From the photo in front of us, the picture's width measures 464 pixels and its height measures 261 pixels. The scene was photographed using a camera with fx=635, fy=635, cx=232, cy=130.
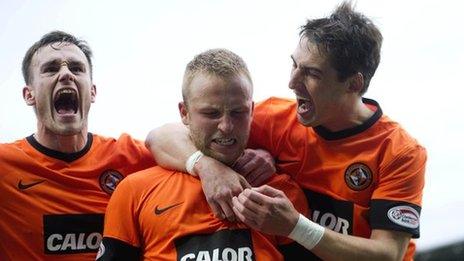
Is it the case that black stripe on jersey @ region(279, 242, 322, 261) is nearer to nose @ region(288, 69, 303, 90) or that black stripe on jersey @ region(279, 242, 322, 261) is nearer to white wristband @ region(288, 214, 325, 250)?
white wristband @ region(288, 214, 325, 250)

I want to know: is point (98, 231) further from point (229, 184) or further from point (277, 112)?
point (277, 112)

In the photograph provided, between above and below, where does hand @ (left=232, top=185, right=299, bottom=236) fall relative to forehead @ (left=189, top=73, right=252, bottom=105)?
below

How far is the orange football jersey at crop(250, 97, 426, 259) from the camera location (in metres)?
2.54

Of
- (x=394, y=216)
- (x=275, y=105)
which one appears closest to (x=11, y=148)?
(x=275, y=105)

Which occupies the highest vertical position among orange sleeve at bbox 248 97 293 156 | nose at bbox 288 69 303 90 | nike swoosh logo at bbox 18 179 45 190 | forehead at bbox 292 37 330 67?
forehead at bbox 292 37 330 67

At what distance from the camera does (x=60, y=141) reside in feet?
9.55

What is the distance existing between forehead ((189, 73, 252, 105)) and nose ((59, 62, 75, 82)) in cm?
81

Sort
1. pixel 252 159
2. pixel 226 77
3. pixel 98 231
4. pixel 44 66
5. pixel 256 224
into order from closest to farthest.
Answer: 1. pixel 256 224
2. pixel 226 77
3. pixel 252 159
4. pixel 98 231
5. pixel 44 66

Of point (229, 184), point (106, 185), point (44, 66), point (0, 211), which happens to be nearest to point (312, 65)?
point (229, 184)

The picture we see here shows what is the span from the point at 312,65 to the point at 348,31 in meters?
0.26

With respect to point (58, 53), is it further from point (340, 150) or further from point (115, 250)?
point (340, 150)

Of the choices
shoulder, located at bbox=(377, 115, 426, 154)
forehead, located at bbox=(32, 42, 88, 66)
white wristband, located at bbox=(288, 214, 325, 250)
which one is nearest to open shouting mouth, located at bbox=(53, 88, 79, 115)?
forehead, located at bbox=(32, 42, 88, 66)

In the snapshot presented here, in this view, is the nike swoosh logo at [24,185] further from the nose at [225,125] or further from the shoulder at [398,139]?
the shoulder at [398,139]

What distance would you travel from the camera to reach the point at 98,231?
2.72 meters
